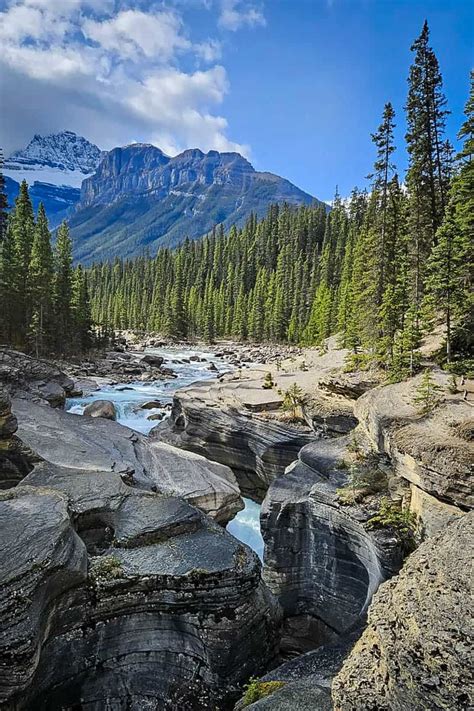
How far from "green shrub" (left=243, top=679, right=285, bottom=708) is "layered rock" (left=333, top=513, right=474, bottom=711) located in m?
2.82

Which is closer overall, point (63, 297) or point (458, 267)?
point (458, 267)

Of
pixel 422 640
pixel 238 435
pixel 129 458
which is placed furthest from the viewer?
pixel 238 435

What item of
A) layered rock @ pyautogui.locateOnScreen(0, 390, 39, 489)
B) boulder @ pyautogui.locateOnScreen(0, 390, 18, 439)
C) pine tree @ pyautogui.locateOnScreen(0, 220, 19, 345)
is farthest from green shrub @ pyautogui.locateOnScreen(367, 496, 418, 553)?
pine tree @ pyautogui.locateOnScreen(0, 220, 19, 345)

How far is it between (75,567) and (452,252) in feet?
53.8

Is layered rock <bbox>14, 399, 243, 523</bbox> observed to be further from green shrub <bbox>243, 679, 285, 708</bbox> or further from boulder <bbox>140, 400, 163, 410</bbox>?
boulder <bbox>140, 400, 163, 410</bbox>

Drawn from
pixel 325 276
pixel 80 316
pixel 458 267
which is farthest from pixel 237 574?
pixel 325 276

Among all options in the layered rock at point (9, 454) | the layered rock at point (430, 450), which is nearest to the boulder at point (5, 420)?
the layered rock at point (9, 454)

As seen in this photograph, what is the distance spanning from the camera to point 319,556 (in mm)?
12594

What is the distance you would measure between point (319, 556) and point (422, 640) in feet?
28.8

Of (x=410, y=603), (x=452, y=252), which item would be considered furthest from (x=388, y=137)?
(x=410, y=603)

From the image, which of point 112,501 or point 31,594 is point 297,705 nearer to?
point 31,594

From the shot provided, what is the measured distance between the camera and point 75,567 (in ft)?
26.0

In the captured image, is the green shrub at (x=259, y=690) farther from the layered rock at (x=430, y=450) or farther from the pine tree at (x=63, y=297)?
the pine tree at (x=63, y=297)

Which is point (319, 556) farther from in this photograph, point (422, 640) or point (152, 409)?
point (152, 409)
